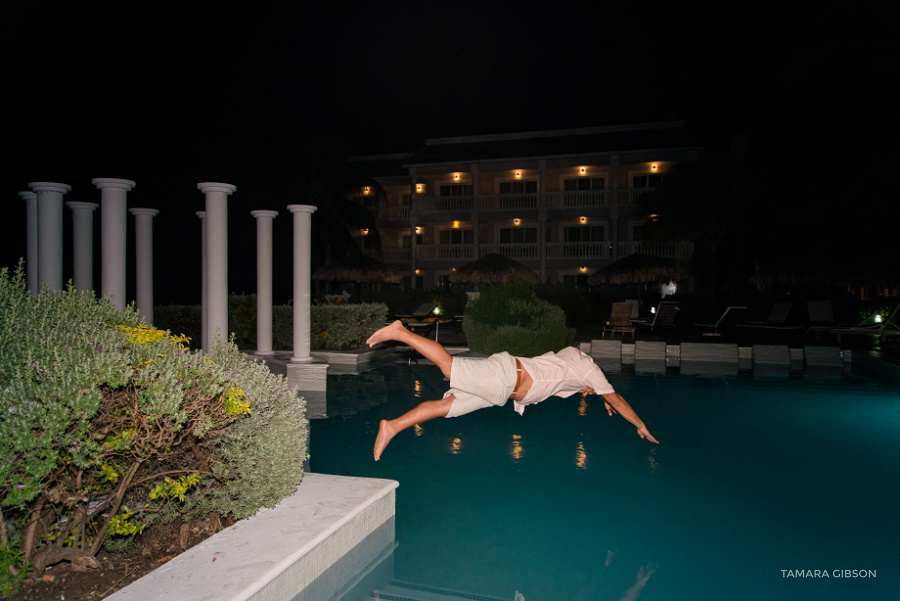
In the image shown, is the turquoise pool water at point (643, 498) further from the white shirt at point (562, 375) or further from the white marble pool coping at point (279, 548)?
the white shirt at point (562, 375)

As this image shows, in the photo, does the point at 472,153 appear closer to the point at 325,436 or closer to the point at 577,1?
the point at 577,1

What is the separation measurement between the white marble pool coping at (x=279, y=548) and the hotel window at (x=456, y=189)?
1136 inches

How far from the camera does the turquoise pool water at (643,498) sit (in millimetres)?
3625

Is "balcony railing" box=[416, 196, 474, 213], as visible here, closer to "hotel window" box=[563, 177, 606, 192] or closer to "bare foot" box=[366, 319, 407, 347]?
"hotel window" box=[563, 177, 606, 192]

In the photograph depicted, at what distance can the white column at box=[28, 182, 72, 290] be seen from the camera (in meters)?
7.39

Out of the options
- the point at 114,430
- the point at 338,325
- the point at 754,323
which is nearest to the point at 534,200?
the point at 754,323

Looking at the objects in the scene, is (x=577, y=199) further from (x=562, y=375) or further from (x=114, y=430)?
(x=114, y=430)

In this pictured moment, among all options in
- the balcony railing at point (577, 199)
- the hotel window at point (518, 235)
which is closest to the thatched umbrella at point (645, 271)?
the balcony railing at point (577, 199)

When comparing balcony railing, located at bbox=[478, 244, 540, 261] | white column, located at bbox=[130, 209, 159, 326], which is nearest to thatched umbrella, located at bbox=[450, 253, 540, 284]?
balcony railing, located at bbox=[478, 244, 540, 261]

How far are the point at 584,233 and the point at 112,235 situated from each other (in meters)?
25.6

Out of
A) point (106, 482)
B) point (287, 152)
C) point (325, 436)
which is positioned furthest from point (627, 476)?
point (287, 152)

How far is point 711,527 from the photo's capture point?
14.4 feet

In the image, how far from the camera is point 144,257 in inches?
431

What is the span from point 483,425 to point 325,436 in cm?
201
